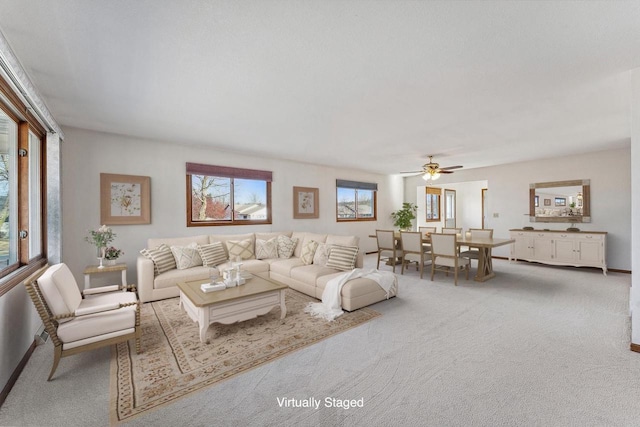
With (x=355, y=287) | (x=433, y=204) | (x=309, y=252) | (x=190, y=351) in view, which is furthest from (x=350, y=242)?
(x=433, y=204)

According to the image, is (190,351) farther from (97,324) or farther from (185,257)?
(185,257)

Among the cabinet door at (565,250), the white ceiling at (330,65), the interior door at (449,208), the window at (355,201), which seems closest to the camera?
the white ceiling at (330,65)

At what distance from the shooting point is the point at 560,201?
6.39 metres

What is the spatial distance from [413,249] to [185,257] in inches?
159

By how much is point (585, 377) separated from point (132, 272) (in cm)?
565

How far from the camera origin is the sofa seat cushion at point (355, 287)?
3.53 meters

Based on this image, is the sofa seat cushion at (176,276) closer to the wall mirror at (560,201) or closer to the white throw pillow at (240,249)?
the white throw pillow at (240,249)

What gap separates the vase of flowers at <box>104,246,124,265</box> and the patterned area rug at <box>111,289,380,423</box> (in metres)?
1.03

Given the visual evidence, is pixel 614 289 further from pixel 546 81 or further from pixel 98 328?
pixel 98 328

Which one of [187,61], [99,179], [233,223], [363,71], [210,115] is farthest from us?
[233,223]

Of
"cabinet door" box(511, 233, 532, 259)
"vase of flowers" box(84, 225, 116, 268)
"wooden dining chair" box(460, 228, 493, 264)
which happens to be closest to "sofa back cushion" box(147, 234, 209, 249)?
"vase of flowers" box(84, 225, 116, 268)

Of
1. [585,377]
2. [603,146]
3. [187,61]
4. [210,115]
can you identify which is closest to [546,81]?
[585,377]

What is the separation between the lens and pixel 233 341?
9.09ft

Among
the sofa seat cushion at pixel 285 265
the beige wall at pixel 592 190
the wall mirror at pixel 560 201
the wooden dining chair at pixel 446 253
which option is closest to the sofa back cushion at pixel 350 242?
the sofa seat cushion at pixel 285 265
